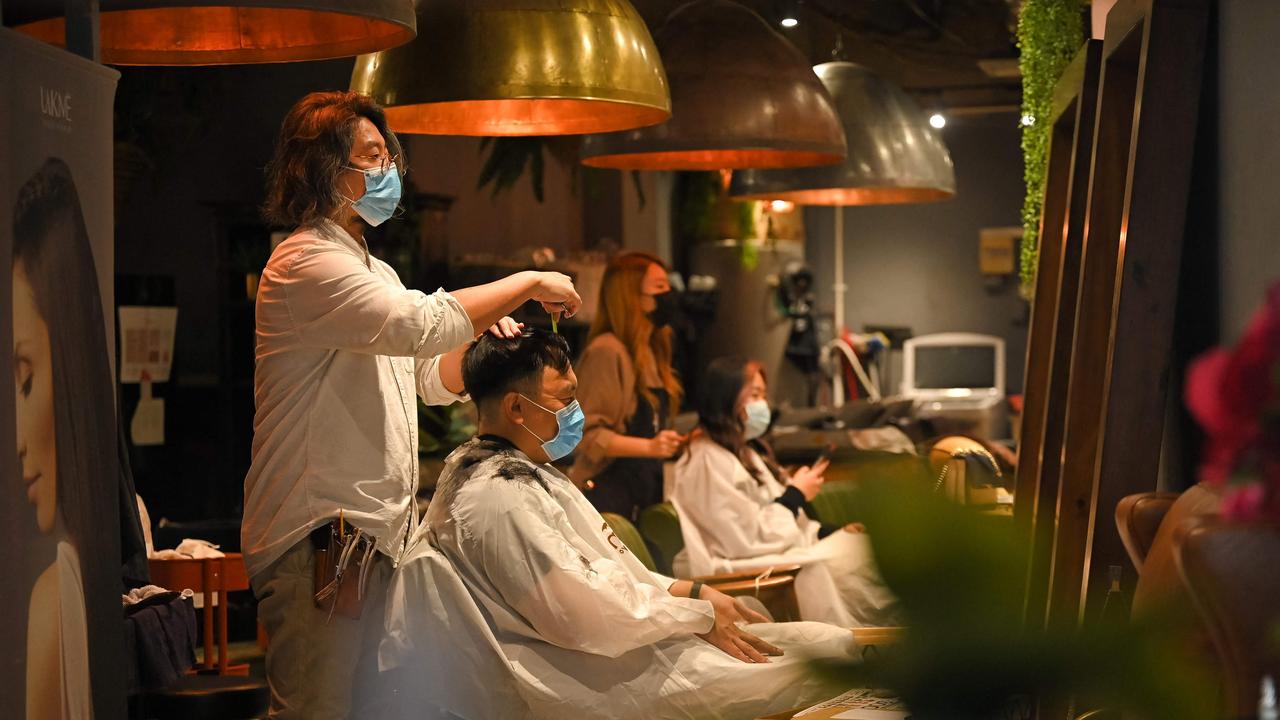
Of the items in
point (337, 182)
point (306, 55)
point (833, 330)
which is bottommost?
point (833, 330)

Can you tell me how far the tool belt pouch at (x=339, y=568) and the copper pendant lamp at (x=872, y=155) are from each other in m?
2.47

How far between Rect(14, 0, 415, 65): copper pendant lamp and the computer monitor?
12.5 m

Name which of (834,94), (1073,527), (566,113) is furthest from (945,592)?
(834,94)

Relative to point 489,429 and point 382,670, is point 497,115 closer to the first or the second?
point 489,429

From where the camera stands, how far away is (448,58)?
3131mm

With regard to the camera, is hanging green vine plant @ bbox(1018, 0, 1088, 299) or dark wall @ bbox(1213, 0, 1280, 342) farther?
hanging green vine plant @ bbox(1018, 0, 1088, 299)

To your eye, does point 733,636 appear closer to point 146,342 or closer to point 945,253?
point 146,342

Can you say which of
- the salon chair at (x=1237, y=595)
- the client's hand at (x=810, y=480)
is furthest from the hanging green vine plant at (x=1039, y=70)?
the salon chair at (x=1237, y=595)

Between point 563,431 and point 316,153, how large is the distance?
84 centimetres

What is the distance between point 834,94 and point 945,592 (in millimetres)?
4366

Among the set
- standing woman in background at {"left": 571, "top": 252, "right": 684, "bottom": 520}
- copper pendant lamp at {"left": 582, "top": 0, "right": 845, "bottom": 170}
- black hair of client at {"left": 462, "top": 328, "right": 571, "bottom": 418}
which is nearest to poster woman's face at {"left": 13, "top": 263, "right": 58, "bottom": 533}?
black hair of client at {"left": 462, "top": 328, "right": 571, "bottom": 418}

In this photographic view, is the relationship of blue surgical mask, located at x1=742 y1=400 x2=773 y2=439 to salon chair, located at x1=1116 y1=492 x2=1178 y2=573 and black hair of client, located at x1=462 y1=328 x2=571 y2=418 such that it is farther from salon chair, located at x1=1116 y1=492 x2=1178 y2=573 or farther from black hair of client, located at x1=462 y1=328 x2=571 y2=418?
salon chair, located at x1=1116 y1=492 x2=1178 y2=573

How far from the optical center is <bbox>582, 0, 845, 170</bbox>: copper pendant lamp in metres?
3.92

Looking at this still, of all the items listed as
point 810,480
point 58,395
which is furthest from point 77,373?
point 810,480
